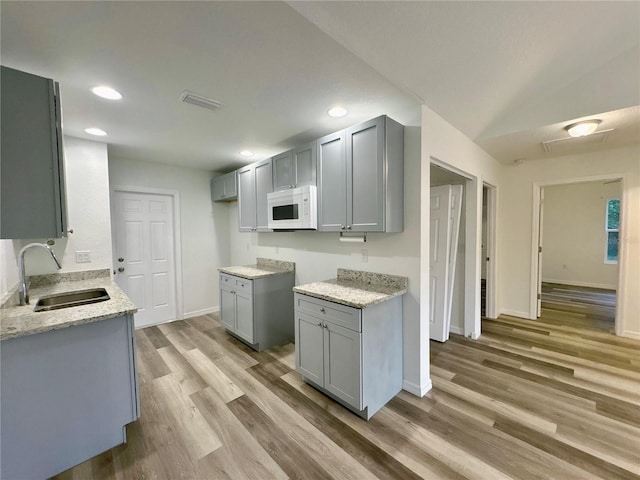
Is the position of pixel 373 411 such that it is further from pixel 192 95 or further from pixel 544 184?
pixel 544 184

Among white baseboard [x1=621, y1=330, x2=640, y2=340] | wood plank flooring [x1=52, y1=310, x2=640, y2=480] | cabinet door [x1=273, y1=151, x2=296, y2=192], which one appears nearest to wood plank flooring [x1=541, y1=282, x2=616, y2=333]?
white baseboard [x1=621, y1=330, x2=640, y2=340]

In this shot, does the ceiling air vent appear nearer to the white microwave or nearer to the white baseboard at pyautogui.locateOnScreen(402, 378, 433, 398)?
the white microwave

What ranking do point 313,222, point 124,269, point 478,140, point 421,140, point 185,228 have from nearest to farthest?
1. point 421,140
2. point 313,222
3. point 478,140
4. point 124,269
5. point 185,228

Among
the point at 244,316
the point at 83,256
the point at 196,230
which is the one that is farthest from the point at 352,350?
the point at 196,230

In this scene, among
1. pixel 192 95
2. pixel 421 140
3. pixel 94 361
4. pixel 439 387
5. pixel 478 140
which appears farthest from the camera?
pixel 478 140

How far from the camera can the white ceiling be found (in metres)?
1.34

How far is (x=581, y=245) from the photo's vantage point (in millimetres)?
6105

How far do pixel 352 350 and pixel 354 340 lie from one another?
87 mm

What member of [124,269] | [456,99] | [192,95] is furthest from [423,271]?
[124,269]

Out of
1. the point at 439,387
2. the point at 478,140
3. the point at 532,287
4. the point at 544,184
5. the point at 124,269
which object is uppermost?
the point at 478,140

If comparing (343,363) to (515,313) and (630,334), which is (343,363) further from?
(630,334)

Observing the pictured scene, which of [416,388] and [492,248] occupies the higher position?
[492,248]

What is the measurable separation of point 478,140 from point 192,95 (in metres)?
3.03

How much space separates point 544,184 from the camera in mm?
3816
